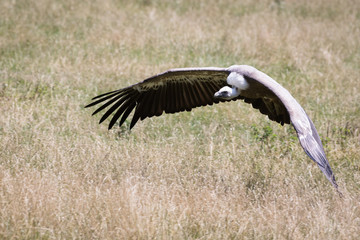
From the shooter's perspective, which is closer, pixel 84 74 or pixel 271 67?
pixel 84 74

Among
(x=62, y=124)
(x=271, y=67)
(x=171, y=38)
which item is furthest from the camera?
(x=171, y=38)

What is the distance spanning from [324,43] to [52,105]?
553 centimetres

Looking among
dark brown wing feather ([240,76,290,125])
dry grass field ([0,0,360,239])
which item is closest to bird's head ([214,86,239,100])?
dark brown wing feather ([240,76,290,125])

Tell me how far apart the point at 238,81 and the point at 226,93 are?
7.5 inches

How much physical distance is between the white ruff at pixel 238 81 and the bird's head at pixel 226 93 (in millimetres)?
54

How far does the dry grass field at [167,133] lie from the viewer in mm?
4340

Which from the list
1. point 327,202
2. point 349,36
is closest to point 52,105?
point 327,202

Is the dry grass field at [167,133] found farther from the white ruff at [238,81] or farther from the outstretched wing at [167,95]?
the white ruff at [238,81]

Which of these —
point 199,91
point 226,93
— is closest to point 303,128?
point 226,93

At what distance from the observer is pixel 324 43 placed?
10.5 m

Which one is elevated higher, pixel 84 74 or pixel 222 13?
pixel 222 13

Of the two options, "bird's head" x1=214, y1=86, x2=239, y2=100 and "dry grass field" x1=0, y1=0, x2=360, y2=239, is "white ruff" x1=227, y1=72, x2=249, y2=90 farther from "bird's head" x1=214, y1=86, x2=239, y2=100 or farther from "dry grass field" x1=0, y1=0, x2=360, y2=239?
"dry grass field" x1=0, y1=0, x2=360, y2=239

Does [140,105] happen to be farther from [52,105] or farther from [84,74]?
[84,74]

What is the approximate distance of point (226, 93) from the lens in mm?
5430
